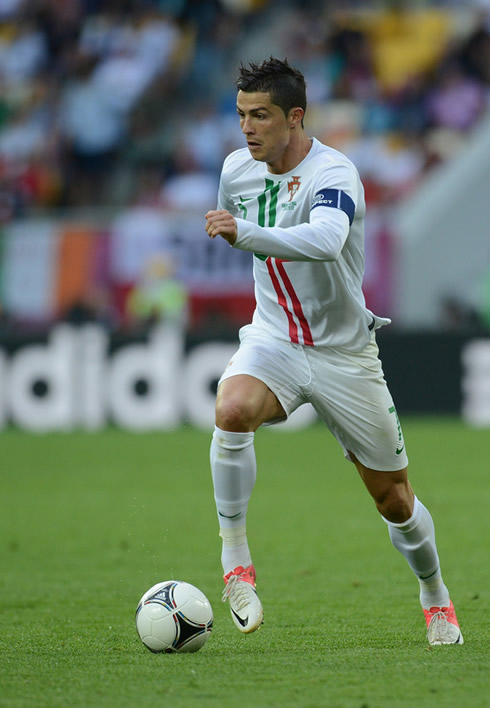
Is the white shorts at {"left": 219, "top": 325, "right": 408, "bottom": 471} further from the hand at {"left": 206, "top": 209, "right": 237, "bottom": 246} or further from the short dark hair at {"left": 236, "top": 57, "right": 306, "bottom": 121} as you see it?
the short dark hair at {"left": 236, "top": 57, "right": 306, "bottom": 121}

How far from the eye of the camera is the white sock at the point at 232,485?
4746 millimetres

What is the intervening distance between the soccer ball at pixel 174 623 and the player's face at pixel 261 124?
5.65ft

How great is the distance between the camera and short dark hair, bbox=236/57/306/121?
4.82m

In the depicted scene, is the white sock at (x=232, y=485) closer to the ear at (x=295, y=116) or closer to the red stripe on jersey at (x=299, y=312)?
the red stripe on jersey at (x=299, y=312)

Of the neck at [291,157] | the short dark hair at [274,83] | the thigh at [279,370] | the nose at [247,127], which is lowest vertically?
the thigh at [279,370]

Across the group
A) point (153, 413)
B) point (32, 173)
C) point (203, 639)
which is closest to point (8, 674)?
point (203, 639)

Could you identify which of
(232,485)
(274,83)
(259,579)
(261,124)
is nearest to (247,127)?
(261,124)

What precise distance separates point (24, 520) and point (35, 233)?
7.53m

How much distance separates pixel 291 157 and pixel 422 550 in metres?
1.64

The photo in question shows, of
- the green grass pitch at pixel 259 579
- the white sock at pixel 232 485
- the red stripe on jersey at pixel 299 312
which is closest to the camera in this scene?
the green grass pitch at pixel 259 579

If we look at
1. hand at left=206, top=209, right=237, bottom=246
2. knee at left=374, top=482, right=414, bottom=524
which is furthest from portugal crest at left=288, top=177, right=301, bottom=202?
knee at left=374, top=482, right=414, bottom=524

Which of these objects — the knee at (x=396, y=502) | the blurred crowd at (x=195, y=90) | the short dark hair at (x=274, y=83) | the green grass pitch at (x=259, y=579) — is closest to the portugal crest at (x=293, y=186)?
the short dark hair at (x=274, y=83)

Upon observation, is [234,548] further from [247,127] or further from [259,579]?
[259,579]

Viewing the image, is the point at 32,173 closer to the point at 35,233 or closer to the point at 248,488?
the point at 35,233
